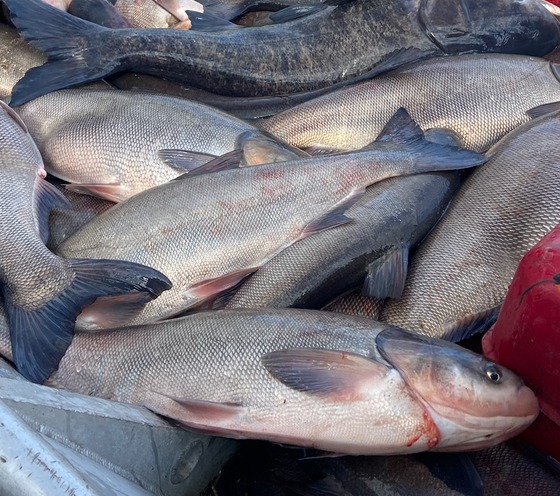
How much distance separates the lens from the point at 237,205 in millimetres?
2465

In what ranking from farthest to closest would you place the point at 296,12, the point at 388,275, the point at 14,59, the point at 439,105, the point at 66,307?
the point at 296,12, the point at 14,59, the point at 439,105, the point at 388,275, the point at 66,307

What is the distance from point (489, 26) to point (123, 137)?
68.9 inches

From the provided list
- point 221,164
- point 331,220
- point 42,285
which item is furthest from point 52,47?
point 331,220

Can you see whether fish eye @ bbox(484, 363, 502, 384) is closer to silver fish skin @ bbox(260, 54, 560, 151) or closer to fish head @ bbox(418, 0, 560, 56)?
silver fish skin @ bbox(260, 54, 560, 151)

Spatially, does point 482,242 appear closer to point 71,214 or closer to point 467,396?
point 467,396

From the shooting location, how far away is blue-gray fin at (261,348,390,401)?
6.04 ft

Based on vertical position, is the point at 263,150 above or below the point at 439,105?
below

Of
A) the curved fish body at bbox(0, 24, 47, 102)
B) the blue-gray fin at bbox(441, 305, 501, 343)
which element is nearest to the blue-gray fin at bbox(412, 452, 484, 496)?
the blue-gray fin at bbox(441, 305, 501, 343)

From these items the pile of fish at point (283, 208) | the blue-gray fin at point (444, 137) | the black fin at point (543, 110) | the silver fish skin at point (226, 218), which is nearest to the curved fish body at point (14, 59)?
the pile of fish at point (283, 208)

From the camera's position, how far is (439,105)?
2969 mm

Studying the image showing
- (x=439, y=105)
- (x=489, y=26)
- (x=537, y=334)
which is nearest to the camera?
(x=537, y=334)

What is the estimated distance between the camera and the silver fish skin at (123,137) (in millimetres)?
2750

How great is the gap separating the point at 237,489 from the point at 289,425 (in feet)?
1.54

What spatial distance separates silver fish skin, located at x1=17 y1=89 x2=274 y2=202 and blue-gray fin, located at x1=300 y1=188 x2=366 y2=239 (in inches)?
21.3
